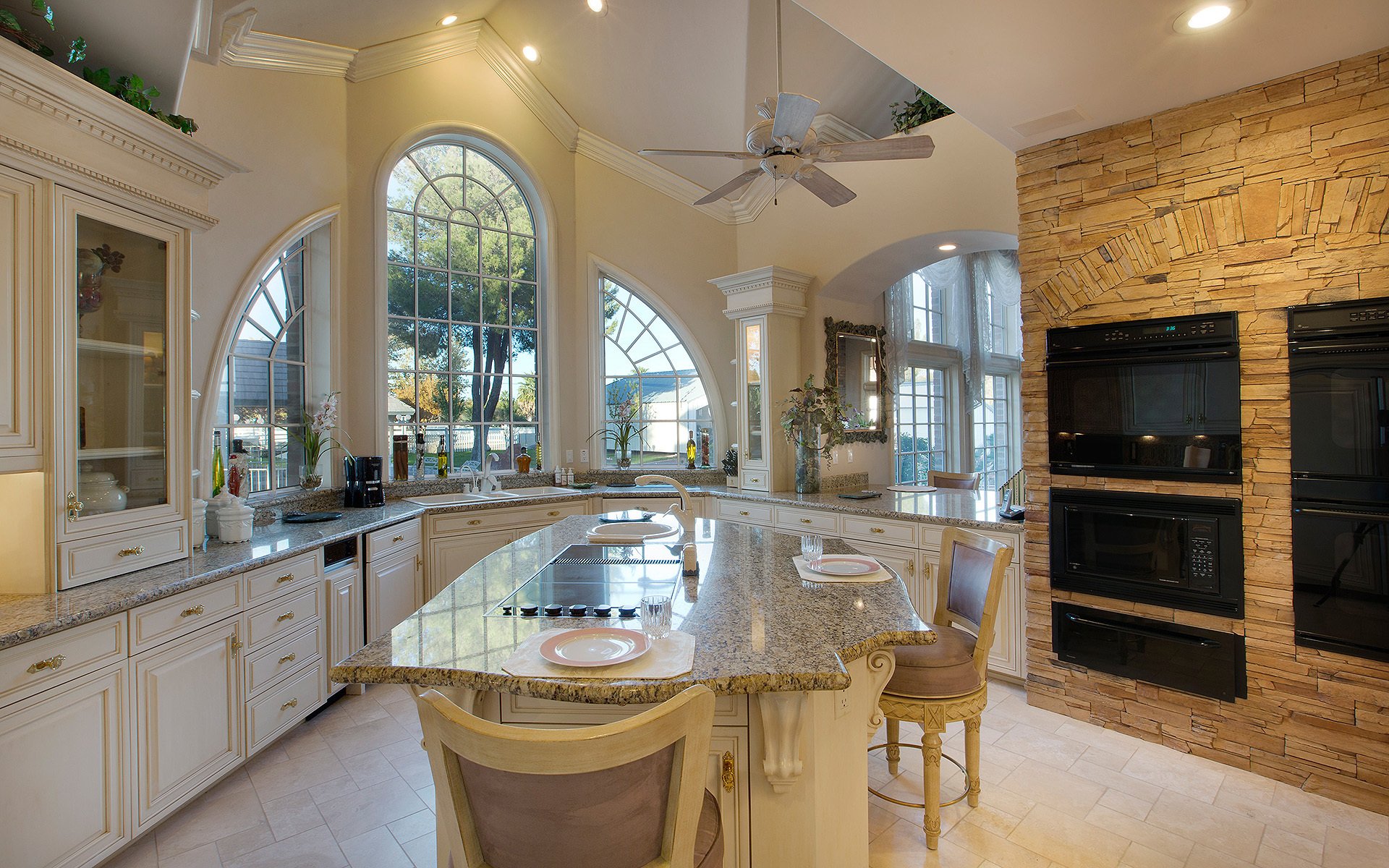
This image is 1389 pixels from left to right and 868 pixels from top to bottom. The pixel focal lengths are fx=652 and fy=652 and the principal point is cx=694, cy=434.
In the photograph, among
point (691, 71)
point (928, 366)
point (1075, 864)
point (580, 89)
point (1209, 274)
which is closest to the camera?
point (1075, 864)

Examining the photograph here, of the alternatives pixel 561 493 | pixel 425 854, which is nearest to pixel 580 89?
pixel 561 493

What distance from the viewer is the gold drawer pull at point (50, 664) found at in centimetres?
175

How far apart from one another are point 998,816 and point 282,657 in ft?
9.39

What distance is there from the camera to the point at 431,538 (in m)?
3.97

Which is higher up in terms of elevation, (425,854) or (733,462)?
(733,462)

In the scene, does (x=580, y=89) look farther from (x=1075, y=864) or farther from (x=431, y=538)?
(x=1075, y=864)

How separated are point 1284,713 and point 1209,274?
1.73m

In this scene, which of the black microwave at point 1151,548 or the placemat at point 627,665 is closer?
the placemat at point 627,665

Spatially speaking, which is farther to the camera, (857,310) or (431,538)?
(857,310)

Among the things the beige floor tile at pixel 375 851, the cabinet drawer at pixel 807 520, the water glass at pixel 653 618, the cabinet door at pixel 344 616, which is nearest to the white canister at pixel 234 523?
the cabinet door at pixel 344 616

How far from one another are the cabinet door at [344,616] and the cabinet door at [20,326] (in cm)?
136

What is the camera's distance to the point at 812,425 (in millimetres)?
4570

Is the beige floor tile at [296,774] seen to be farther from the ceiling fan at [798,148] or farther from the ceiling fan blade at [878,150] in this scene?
the ceiling fan blade at [878,150]

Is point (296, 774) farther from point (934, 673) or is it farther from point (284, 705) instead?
point (934, 673)
